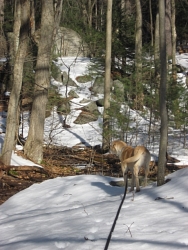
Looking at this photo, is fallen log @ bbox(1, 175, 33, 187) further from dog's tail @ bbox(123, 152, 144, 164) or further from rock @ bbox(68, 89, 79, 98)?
rock @ bbox(68, 89, 79, 98)

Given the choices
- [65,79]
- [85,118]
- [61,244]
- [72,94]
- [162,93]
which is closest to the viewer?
[61,244]

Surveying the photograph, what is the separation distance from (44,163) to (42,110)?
1637 millimetres

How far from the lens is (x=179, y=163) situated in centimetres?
1416

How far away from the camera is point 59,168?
12.5 m

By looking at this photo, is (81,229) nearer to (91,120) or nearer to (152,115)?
(152,115)

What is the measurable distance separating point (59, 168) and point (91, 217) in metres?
7.11

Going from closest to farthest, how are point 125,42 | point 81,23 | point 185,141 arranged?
point 185,141 < point 125,42 < point 81,23

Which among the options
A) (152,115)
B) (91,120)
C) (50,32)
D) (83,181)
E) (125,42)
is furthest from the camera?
(125,42)

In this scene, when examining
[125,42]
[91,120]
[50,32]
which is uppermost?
[125,42]

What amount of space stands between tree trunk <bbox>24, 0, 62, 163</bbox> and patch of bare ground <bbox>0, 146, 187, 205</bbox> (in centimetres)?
40

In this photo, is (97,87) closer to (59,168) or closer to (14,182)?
(59,168)

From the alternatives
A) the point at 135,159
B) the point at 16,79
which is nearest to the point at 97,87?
the point at 16,79

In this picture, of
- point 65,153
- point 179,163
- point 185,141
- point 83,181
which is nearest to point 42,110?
point 65,153

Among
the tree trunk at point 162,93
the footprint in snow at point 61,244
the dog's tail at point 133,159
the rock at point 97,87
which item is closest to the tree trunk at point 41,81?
the tree trunk at point 162,93
